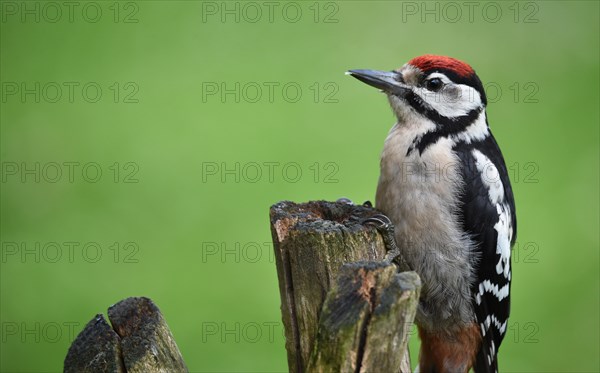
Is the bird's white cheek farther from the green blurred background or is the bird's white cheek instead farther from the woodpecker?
the green blurred background

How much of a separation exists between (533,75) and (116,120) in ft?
14.4

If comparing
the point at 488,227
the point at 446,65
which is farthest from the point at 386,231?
the point at 446,65

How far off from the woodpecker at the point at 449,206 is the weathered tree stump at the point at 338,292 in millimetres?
742

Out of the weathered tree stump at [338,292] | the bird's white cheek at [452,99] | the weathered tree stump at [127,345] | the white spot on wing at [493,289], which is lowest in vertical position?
the white spot on wing at [493,289]

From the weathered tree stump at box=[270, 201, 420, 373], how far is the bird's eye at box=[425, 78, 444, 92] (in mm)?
1172

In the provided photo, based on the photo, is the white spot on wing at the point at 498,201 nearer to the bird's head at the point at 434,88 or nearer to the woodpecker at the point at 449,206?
the woodpecker at the point at 449,206

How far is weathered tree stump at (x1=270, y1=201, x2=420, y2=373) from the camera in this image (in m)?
2.70

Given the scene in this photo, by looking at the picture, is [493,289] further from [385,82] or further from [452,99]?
[385,82]

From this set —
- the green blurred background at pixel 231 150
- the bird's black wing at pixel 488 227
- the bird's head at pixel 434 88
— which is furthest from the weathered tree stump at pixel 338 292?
the green blurred background at pixel 231 150

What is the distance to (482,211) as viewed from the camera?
4535mm

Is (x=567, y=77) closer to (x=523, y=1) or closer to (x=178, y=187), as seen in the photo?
(x=523, y=1)

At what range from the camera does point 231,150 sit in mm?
7820

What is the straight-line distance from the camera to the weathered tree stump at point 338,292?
8.85ft

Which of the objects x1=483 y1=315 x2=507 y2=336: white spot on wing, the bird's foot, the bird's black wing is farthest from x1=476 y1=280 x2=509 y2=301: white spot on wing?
the bird's foot
